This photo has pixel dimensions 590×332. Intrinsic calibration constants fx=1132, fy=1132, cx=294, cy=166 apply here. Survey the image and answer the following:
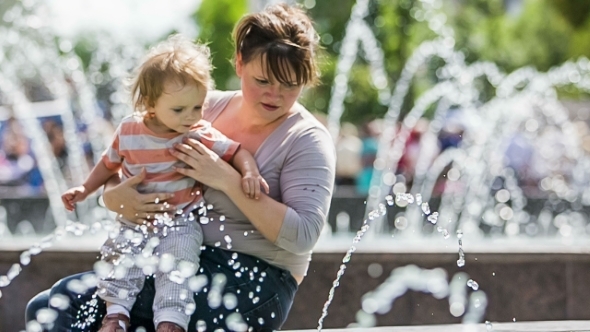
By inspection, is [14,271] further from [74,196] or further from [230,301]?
[230,301]

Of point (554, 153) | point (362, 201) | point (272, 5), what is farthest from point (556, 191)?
point (272, 5)

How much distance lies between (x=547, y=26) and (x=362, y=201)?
3250 cm

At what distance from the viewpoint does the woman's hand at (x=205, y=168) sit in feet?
9.89

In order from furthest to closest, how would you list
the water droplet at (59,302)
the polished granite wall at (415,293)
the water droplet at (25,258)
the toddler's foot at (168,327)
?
the polished granite wall at (415,293), the water droplet at (25,258), the water droplet at (59,302), the toddler's foot at (168,327)

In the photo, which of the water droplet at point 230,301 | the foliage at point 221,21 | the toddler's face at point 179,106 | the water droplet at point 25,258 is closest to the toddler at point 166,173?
the toddler's face at point 179,106

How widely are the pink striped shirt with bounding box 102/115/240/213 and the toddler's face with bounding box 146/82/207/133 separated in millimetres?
55

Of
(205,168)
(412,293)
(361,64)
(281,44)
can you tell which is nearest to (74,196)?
(205,168)

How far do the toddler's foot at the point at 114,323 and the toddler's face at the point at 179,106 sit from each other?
1.71ft

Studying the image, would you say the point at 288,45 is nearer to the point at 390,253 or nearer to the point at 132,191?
the point at 132,191

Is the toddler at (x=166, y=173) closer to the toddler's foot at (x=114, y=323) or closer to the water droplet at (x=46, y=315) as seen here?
the toddler's foot at (x=114, y=323)

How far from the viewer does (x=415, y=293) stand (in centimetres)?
520

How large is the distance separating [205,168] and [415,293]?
2.39 meters

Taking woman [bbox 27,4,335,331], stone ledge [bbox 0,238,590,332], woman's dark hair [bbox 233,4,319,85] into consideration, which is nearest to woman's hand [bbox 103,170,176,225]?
woman [bbox 27,4,335,331]

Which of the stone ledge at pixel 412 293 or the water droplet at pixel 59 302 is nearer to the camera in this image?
the water droplet at pixel 59 302
